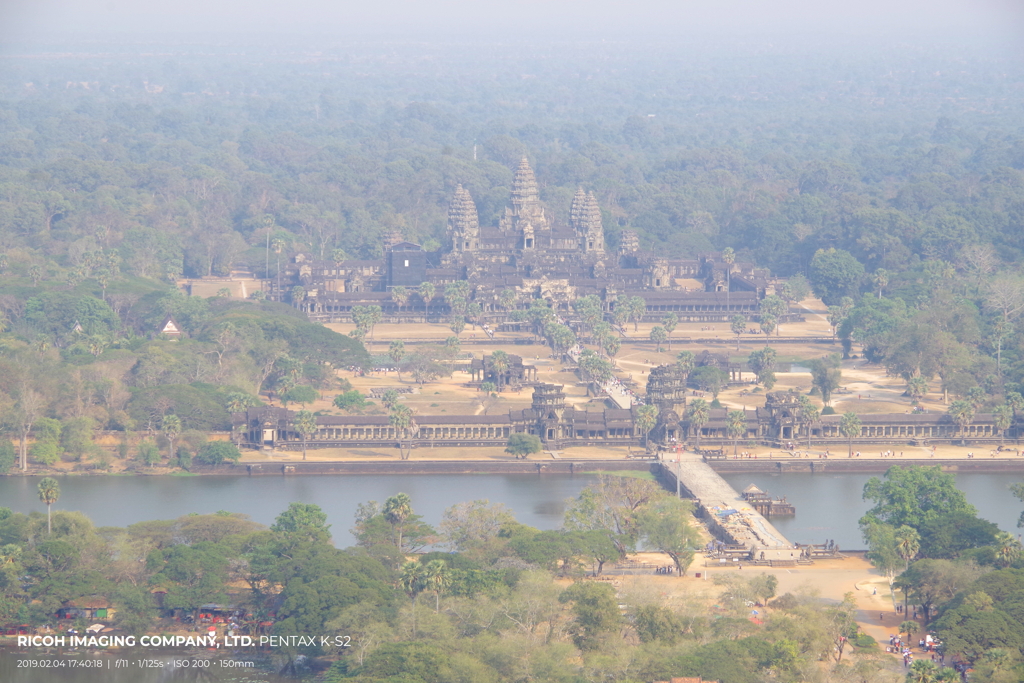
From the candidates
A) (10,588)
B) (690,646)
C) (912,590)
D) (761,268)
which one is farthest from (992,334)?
(10,588)

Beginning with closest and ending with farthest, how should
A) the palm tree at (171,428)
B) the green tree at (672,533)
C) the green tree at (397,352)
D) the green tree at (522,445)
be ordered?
the green tree at (672,533)
the palm tree at (171,428)
the green tree at (522,445)
the green tree at (397,352)

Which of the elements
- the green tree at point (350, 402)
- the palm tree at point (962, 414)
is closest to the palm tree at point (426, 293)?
the green tree at point (350, 402)

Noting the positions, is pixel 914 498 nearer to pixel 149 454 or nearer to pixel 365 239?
pixel 149 454

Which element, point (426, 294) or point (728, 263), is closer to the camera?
point (426, 294)

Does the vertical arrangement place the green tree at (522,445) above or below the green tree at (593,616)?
below

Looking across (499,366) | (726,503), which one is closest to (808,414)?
(726,503)

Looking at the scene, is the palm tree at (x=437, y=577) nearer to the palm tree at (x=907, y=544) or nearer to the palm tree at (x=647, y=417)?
the palm tree at (x=907, y=544)
